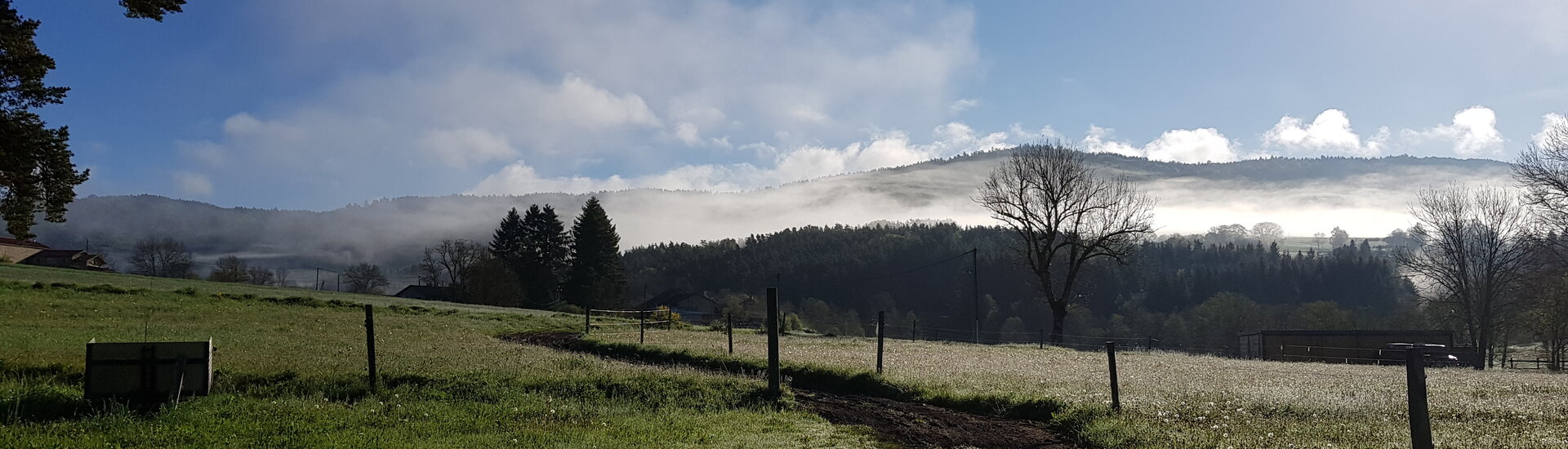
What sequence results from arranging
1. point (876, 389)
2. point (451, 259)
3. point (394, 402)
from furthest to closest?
point (451, 259)
point (876, 389)
point (394, 402)

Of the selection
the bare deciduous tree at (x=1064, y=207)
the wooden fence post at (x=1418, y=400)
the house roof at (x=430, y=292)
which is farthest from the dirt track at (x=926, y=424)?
the house roof at (x=430, y=292)

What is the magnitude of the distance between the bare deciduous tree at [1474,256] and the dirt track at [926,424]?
6214 cm

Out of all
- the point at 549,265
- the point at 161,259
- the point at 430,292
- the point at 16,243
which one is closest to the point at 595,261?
the point at 549,265

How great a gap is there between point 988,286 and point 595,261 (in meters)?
69.5

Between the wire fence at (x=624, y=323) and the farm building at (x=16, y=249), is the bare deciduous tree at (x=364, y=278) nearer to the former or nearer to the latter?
the farm building at (x=16, y=249)

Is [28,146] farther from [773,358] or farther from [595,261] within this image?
[595,261]

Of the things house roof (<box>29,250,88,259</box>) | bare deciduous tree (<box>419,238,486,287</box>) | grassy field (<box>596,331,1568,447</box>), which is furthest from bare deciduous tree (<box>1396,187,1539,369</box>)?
house roof (<box>29,250,88,259</box>)

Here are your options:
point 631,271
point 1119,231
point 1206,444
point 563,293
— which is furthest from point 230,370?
point 631,271

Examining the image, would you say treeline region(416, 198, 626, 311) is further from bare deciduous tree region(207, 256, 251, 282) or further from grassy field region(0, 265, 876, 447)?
grassy field region(0, 265, 876, 447)

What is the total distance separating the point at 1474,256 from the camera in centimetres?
6138

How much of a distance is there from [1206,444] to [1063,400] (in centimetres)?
405

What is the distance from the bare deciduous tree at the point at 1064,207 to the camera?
49.5 m

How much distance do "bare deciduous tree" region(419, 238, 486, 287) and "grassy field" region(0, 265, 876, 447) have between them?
98626 millimetres

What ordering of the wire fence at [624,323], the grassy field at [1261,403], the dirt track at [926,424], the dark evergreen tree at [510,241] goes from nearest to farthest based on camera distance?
the grassy field at [1261,403]
the dirt track at [926,424]
the wire fence at [624,323]
the dark evergreen tree at [510,241]
